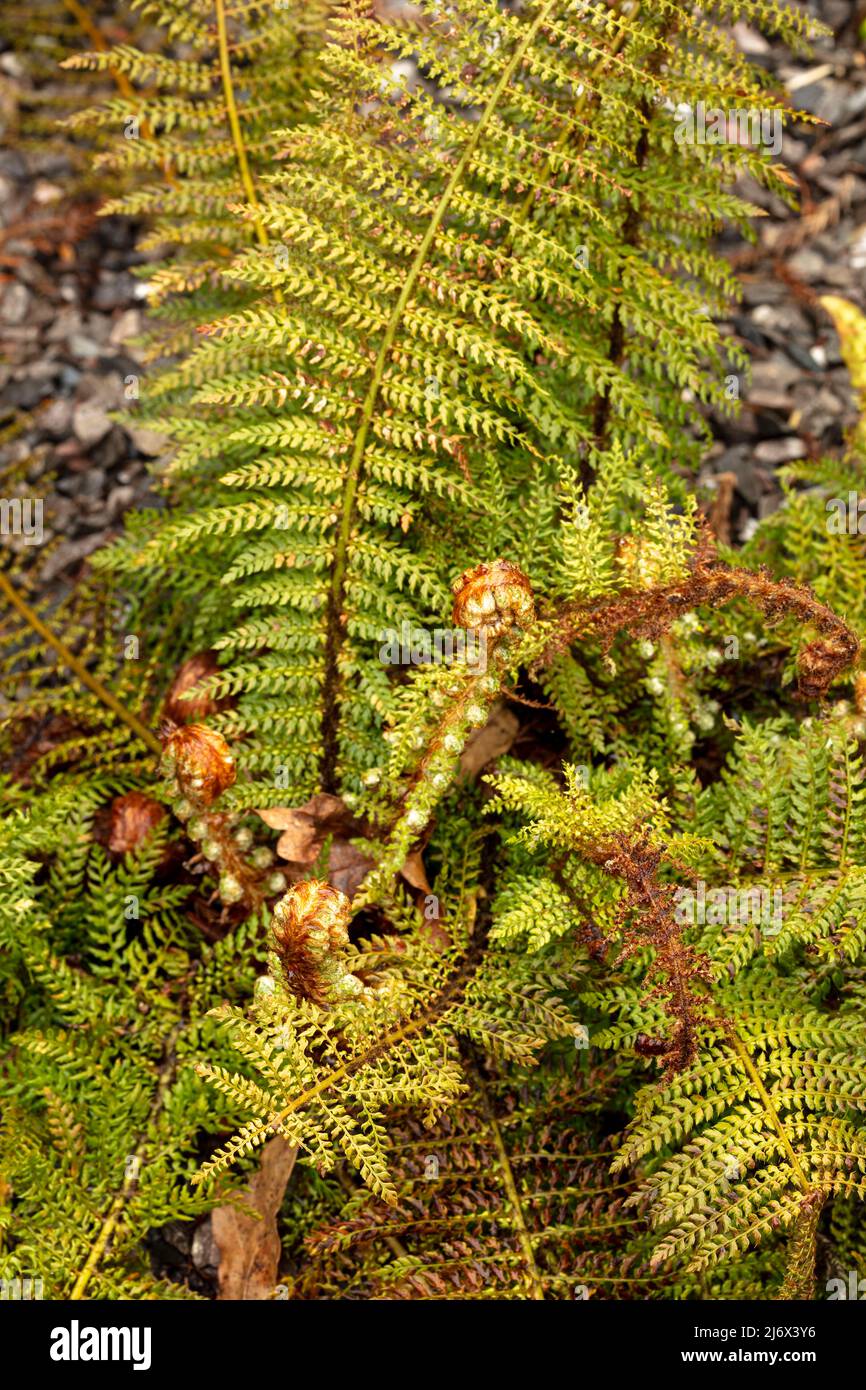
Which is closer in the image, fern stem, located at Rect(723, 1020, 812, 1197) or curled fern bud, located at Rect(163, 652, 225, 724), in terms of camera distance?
fern stem, located at Rect(723, 1020, 812, 1197)

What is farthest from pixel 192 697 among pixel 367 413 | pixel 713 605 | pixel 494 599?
pixel 713 605

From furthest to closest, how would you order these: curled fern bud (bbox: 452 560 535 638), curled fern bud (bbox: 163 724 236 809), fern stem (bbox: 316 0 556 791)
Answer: fern stem (bbox: 316 0 556 791)
curled fern bud (bbox: 163 724 236 809)
curled fern bud (bbox: 452 560 535 638)

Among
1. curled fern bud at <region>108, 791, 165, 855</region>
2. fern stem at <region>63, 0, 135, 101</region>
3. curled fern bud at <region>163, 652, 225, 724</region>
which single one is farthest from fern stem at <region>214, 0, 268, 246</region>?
curled fern bud at <region>108, 791, 165, 855</region>

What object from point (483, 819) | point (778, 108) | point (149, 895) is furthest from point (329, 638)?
point (778, 108)

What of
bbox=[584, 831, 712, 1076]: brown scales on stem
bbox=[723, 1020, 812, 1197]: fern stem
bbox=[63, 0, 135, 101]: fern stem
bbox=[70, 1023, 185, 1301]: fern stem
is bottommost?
bbox=[70, 1023, 185, 1301]: fern stem

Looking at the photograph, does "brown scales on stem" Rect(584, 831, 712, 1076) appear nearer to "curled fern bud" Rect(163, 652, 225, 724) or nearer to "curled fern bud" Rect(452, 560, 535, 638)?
"curled fern bud" Rect(452, 560, 535, 638)

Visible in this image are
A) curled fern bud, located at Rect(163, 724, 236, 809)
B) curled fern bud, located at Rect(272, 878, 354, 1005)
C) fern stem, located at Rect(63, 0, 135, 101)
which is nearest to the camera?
curled fern bud, located at Rect(272, 878, 354, 1005)
